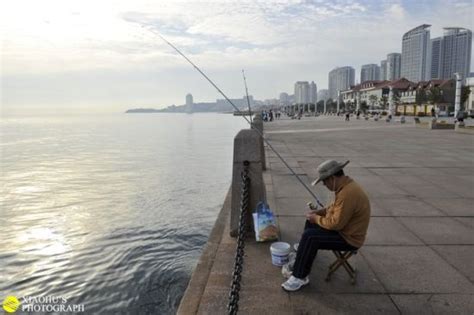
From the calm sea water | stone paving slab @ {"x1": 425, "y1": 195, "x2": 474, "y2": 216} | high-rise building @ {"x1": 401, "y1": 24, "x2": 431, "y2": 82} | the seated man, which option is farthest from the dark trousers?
high-rise building @ {"x1": 401, "y1": 24, "x2": 431, "y2": 82}

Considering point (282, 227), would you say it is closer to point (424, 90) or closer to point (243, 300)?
point (243, 300)

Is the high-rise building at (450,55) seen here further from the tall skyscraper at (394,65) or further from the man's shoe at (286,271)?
the man's shoe at (286,271)

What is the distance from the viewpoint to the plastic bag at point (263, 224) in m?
4.61

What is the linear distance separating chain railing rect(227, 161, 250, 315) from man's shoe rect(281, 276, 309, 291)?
1.48 feet

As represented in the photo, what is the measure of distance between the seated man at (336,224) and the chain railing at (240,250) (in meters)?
0.55

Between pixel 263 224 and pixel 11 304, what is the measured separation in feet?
11.8

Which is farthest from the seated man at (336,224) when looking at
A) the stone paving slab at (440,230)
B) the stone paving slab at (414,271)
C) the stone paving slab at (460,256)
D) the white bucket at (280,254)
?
the stone paving slab at (440,230)

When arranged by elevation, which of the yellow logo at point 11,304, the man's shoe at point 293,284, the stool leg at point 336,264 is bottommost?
the yellow logo at point 11,304

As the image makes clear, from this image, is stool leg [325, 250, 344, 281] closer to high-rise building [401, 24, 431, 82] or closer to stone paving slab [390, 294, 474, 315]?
stone paving slab [390, 294, 474, 315]

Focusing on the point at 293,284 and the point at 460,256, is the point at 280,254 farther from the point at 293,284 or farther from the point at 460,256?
the point at 460,256

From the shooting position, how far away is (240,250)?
137 inches

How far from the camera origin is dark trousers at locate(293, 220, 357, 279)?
11.7ft

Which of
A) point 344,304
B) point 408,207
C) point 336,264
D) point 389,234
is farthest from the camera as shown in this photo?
point 408,207

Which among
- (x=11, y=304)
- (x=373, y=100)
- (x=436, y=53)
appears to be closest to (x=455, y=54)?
(x=436, y=53)
